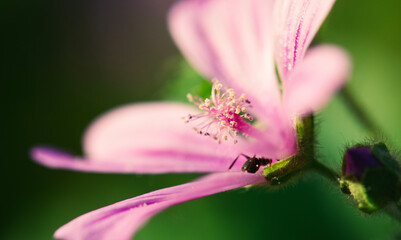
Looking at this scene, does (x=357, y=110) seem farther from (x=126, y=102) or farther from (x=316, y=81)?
(x=126, y=102)

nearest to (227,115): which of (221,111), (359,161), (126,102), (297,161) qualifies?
(221,111)

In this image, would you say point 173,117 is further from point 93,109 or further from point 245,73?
point 93,109

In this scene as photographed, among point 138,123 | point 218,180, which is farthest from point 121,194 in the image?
point 218,180

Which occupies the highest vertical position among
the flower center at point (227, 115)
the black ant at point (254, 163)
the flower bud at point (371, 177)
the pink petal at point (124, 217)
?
the flower center at point (227, 115)

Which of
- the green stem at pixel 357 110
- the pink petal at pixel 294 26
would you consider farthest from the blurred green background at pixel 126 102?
the pink petal at pixel 294 26

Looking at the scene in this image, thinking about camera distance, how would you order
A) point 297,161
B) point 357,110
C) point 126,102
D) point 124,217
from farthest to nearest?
point 126,102 → point 357,110 → point 297,161 → point 124,217

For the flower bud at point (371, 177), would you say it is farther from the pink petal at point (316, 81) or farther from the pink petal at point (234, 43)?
the pink petal at point (234, 43)
